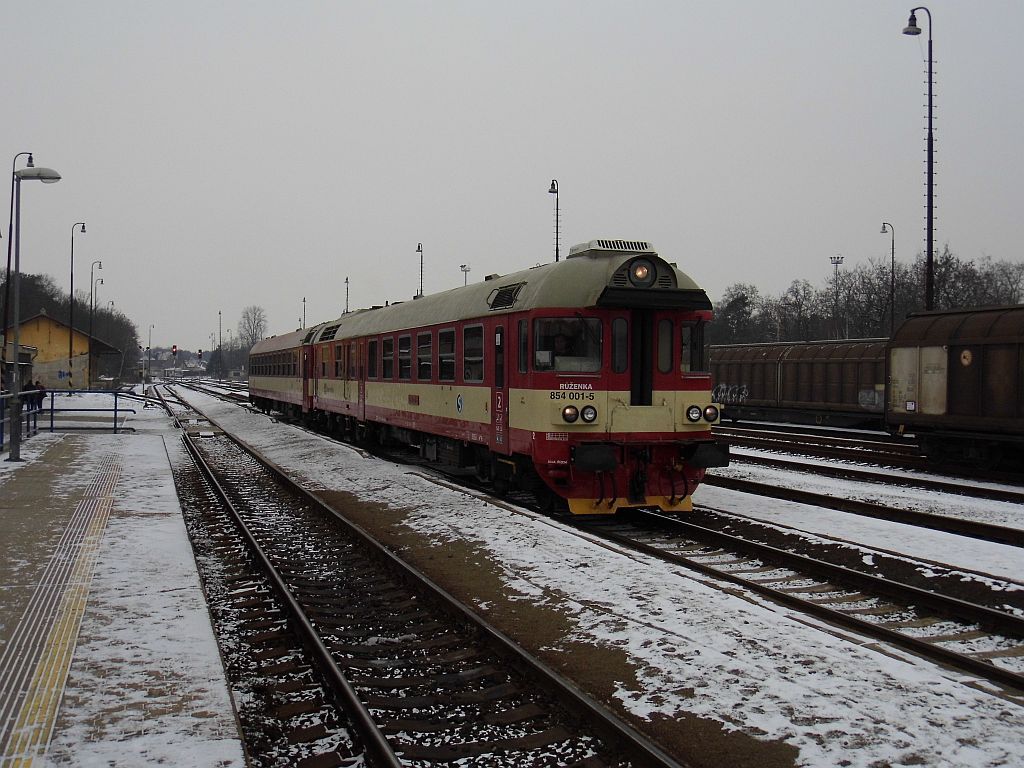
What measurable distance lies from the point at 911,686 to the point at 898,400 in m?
13.7

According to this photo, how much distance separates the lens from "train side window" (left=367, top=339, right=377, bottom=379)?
19.4m

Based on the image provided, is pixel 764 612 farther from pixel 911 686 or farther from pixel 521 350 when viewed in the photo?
pixel 521 350

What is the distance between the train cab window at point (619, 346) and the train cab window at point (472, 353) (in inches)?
101

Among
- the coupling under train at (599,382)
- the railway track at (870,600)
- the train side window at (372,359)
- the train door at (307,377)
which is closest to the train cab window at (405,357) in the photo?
the train side window at (372,359)

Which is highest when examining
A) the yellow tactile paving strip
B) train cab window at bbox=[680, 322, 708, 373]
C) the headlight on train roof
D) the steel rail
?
the headlight on train roof

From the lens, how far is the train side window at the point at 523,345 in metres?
11.1

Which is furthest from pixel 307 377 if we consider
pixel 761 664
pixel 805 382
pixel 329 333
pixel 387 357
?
pixel 761 664

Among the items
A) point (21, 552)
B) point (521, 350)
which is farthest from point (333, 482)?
point (21, 552)

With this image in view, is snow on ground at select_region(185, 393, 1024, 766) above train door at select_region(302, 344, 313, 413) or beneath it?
beneath

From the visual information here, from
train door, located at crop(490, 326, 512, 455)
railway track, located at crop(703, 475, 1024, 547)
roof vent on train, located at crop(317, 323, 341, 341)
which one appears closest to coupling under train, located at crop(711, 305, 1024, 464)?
railway track, located at crop(703, 475, 1024, 547)

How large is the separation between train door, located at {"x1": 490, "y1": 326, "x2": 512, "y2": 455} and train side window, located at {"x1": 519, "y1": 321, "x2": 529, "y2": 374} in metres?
0.59

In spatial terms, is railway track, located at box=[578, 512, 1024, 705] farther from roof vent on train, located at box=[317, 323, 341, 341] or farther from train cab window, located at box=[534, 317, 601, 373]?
roof vent on train, located at box=[317, 323, 341, 341]

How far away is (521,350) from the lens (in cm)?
1126

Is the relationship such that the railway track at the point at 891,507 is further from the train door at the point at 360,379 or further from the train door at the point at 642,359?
the train door at the point at 360,379
